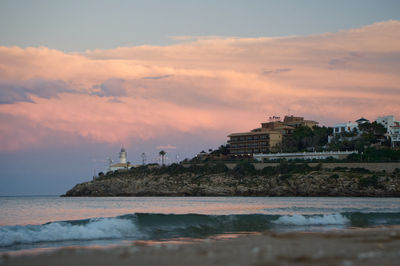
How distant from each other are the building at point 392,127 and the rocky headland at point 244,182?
86.8 ft

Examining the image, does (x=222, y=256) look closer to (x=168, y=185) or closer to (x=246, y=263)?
(x=246, y=263)

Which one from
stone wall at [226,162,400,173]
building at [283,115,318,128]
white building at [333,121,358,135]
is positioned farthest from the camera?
building at [283,115,318,128]

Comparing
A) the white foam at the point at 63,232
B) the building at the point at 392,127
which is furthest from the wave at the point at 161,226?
the building at the point at 392,127

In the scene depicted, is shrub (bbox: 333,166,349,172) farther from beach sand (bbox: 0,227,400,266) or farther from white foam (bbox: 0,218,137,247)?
beach sand (bbox: 0,227,400,266)

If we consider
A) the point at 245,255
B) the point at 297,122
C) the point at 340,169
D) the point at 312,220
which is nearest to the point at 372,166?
the point at 340,169

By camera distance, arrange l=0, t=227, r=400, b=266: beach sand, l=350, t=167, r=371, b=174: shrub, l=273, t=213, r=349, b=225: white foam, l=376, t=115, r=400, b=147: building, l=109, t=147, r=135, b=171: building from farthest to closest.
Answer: l=109, t=147, r=135, b=171: building, l=376, t=115, r=400, b=147: building, l=350, t=167, r=371, b=174: shrub, l=273, t=213, r=349, b=225: white foam, l=0, t=227, r=400, b=266: beach sand

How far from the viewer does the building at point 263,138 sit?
454ft

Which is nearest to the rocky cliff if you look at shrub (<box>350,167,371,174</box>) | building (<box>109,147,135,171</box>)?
shrub (<box>350,167,371,174</box>)

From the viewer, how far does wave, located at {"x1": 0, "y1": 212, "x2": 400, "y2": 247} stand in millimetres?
21516

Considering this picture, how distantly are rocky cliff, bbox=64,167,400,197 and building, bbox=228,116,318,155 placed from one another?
27127mm

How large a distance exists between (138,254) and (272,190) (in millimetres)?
89223

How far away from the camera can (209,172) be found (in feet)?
388

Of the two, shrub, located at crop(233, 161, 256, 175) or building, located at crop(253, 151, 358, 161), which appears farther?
shrub, located at crop(233, 161, 256, 175)

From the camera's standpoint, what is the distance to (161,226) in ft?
90.0
